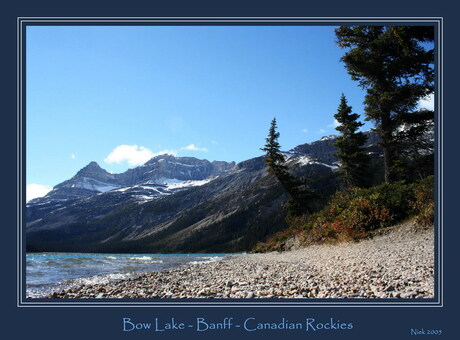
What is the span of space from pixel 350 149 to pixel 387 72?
14710 millimetres

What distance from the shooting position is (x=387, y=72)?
2325cm

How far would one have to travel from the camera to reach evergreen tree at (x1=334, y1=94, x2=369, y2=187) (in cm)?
3638

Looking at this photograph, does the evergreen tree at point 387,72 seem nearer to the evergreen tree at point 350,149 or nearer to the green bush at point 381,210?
the green bush at point 381,210

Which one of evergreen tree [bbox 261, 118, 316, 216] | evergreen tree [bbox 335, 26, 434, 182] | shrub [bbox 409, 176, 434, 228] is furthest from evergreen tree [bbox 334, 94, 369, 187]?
shrub [bbox 409, 176, 434, 228]

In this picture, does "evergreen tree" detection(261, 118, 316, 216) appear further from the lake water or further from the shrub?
the shrub

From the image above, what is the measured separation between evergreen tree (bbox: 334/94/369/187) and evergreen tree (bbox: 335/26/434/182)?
43.0 feet

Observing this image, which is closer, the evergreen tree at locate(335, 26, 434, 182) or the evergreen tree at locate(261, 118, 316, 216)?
the evergreen tree at locate(335, 26, 434, 182)

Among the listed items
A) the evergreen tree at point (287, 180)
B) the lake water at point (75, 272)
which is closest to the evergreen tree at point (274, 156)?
the evergreen tree at point (287, 180)

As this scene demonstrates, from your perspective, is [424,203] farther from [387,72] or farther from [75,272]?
[75,272]

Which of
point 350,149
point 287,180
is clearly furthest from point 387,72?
point 287,180

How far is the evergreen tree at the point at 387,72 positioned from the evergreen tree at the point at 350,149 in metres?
13.1

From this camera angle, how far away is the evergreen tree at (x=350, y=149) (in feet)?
119
